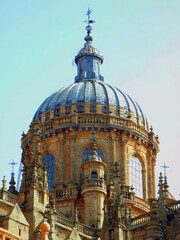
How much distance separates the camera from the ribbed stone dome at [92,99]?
82.8 metres

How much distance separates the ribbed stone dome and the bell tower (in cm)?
769

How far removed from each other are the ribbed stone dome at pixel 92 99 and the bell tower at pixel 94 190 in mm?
7694

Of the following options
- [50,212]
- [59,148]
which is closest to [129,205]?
[59,148]

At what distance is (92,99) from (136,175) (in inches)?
338

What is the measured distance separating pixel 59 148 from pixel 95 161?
6889 millimetres

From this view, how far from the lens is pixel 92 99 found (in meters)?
82.9

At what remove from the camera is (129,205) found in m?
75.7

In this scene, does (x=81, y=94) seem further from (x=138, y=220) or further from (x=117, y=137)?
(x=138, y=220)

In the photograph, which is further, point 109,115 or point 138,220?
point 109,115

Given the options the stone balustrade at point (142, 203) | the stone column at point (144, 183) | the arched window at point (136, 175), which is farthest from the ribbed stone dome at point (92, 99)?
the stone balustrade at point (142, 203)

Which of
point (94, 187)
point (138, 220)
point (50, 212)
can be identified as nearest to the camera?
point (50, 212)

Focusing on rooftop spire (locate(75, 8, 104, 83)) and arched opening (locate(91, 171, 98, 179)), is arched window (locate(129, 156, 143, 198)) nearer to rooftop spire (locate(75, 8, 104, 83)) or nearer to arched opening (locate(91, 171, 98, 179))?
arched opening (locate(91, 171, 98, 179))

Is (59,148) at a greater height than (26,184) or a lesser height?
greater

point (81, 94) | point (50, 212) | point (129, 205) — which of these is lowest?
point (50, 212)
